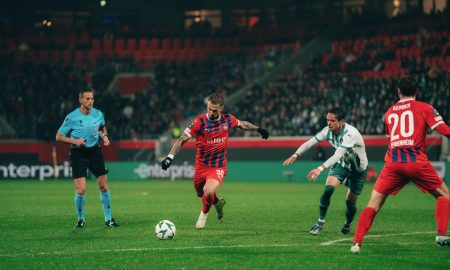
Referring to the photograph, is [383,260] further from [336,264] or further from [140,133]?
[140,133]

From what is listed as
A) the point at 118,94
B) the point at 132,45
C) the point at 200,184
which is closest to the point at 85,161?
the point at 200,184

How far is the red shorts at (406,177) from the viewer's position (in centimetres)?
1095

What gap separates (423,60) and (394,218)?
23.0 m

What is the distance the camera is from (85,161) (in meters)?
15.2

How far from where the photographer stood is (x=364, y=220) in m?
10.9

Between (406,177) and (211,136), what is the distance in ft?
14.6

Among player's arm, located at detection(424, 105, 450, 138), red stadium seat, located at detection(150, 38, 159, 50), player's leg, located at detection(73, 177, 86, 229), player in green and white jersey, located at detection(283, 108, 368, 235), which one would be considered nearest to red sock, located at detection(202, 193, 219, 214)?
player in green and white jersey, located at detection(283, 108, 368, 235)

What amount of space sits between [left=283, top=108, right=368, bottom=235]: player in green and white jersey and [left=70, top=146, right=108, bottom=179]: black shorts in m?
3.84

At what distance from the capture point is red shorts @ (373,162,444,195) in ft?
35.9

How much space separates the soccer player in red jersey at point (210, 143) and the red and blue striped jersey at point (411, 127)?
3.90 metres

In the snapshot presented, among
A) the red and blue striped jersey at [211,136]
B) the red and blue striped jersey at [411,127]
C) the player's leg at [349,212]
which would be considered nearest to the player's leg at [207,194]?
the red and blue striped jersey at [211,136]

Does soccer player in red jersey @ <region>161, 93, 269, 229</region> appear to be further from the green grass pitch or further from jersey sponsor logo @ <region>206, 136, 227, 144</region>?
the green grass pitch

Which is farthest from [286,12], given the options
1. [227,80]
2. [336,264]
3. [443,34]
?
[336,264]

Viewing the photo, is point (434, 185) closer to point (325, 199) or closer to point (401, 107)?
point (401, 107)
